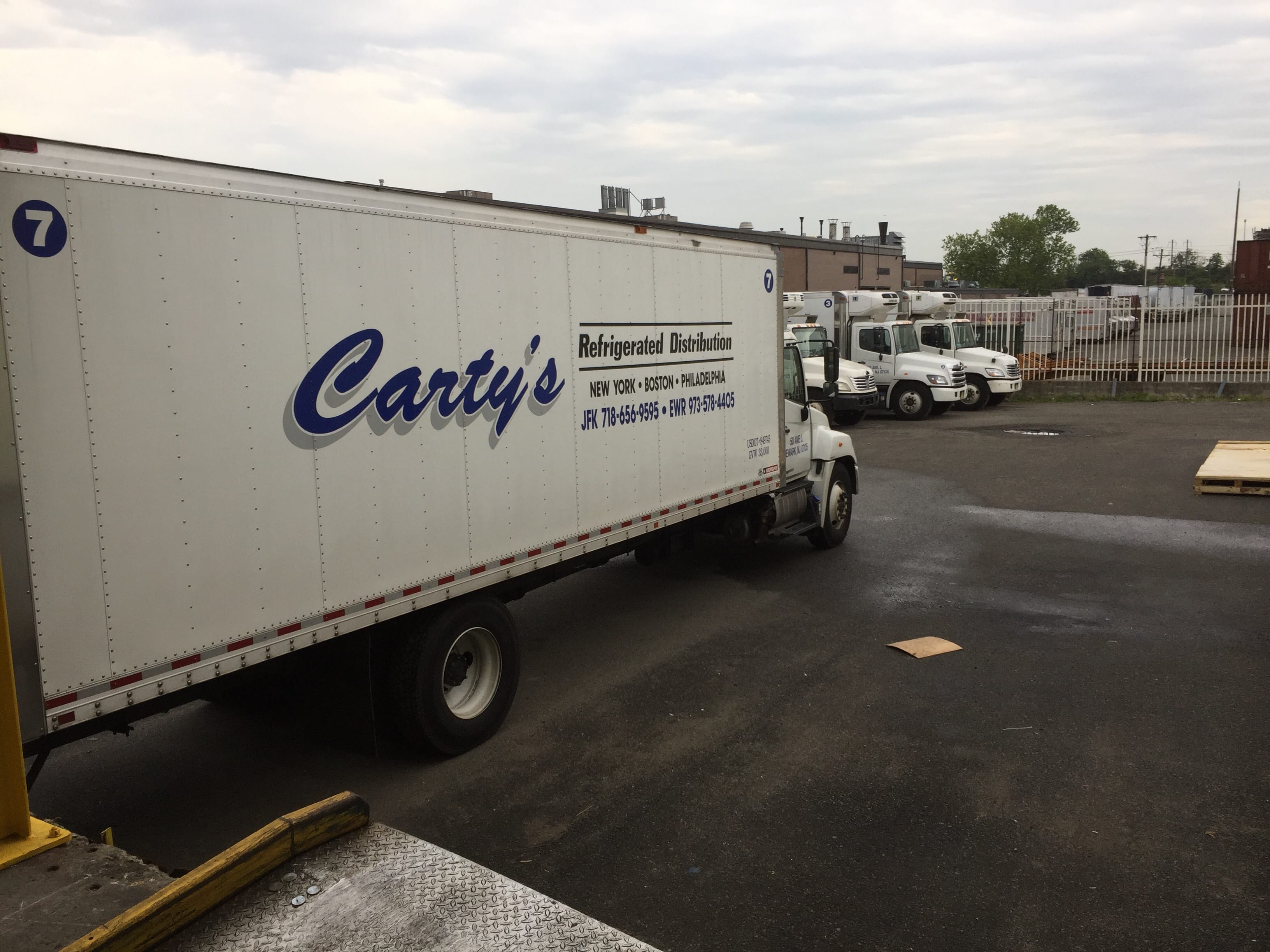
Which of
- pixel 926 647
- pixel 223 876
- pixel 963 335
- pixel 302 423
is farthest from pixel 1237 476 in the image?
pixel 963 335

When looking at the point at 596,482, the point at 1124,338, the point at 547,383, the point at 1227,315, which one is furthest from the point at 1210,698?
the point at 1124,338

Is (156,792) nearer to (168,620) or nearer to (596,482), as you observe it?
(168,620)

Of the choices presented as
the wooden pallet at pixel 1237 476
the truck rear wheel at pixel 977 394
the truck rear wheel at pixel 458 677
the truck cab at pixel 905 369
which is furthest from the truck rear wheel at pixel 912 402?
the truck rear wheel at pixel 458 677

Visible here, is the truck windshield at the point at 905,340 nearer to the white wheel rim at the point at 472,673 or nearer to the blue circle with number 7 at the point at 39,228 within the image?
the white wheel rim at the point at 472,673

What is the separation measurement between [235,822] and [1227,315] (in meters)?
32.1

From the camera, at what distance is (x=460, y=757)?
6.09m

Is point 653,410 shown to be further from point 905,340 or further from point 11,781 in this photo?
point 905,340

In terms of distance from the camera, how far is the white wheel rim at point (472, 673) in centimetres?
619

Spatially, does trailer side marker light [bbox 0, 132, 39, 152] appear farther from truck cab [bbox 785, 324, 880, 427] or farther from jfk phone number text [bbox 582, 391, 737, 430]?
truck cab [bbox 785, 324, 880, 427]

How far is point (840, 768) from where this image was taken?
5793mm

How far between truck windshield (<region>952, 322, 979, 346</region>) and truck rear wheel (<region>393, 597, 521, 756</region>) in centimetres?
2321

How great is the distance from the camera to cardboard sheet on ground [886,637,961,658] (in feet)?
25.5

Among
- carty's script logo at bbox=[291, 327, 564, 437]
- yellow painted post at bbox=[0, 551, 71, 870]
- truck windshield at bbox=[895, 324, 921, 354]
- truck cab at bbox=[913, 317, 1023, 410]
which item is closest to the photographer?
yellow painted post at bbox=[0, 551, 71, 870]

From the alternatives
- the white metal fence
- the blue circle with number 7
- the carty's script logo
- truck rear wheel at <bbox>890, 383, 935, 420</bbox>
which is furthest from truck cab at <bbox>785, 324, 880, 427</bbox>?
the blue circle with number 7
